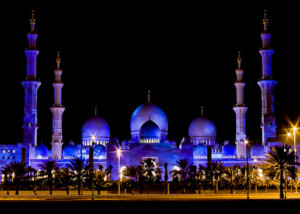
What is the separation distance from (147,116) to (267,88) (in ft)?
52.3

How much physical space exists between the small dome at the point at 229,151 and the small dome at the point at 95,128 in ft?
53.9

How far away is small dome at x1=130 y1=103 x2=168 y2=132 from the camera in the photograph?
73500 mm

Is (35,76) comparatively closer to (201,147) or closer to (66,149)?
(66,149)

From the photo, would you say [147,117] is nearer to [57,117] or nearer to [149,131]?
[149,131]

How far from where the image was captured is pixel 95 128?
7600cm

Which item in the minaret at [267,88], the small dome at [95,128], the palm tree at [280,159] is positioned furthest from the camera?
the small dome at [95,128]

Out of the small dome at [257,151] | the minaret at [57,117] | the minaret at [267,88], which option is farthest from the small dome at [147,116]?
the minaret at [267,88]

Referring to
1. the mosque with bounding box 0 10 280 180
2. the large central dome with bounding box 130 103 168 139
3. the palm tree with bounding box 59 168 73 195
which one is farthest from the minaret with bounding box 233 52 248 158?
the palm tree with bounding box 59 168 73 195

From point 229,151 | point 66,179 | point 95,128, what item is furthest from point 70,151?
point 66,179

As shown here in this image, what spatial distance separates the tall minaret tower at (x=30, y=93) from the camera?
223 feet

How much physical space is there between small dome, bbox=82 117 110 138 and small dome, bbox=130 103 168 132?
432cm

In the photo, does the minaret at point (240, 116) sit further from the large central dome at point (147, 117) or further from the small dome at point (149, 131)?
the small dome at point (149, 131)

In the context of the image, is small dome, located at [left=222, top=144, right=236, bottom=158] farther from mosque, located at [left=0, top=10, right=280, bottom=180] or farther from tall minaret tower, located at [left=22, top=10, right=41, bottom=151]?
tall minaret tower, located at [left=22, top=10, right=41, bottom=151]

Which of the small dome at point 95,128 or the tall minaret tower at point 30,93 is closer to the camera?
the tall minaret tower at point 30,93
